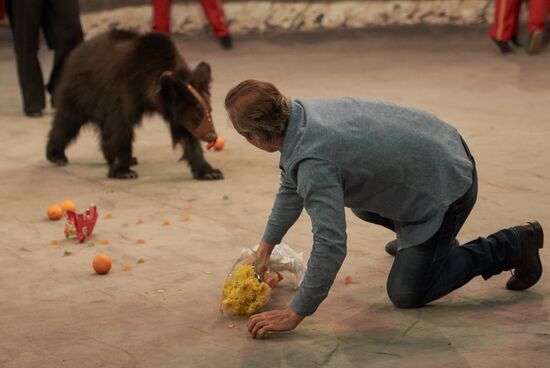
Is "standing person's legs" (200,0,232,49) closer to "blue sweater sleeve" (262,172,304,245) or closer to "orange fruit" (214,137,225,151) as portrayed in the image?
"orange fruit" (214,137,225,151)

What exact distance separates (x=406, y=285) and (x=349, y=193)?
433 millimetres

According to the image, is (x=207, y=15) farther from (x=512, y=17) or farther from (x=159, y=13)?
(x=512, y=17)

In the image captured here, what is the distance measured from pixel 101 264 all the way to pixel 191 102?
1551 millimetres

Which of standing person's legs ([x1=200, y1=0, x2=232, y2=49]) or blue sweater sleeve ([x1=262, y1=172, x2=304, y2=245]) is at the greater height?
blue sweater sleeve ([x1=262, y1=172, x2=304, y2=245])

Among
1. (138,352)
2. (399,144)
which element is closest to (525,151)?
(399,144)

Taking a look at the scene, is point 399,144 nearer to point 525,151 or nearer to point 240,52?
point 525,151

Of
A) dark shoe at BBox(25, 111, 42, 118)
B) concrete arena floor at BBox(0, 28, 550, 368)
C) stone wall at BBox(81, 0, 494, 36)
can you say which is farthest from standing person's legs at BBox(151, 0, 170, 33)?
dark shoe at BBox(25, 111, 42, 118)

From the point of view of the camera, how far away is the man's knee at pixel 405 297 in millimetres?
3449

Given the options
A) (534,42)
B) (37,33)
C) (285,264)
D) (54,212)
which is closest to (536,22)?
(534,42)

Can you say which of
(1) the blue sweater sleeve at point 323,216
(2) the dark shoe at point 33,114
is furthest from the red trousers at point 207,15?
(1) the blue sweater sleeve at point 323,216

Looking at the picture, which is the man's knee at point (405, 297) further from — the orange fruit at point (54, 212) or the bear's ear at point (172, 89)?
the bear's ear at point (172, 89)

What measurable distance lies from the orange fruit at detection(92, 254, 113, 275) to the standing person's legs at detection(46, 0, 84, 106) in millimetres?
3469

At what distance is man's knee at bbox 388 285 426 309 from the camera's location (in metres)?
3.45

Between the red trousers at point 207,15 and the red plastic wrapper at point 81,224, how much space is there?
5395mm
